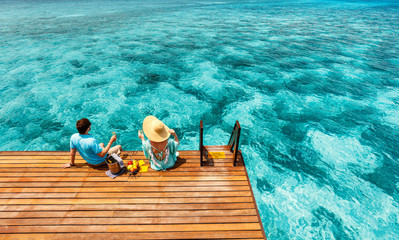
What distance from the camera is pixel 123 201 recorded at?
5012 millimetres

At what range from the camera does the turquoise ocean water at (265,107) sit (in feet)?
24.8

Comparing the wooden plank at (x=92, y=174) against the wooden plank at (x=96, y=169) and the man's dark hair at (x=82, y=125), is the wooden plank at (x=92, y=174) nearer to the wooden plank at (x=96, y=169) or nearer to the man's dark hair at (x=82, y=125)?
the wooden plank at (x=96, y=169)

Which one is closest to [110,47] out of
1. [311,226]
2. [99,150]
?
[99,150]

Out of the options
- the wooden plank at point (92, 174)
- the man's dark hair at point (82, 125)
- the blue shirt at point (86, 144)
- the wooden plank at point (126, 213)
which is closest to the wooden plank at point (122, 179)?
the wooden plank at point (92, 174)

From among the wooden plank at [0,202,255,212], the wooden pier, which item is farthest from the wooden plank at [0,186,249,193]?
the wooden plank at [0,202,255,212]

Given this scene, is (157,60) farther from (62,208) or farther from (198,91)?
(62,208)

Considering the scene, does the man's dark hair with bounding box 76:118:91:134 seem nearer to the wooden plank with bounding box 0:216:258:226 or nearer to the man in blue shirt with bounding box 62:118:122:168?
the man in blue shirt with bounding box 62:118:122:168

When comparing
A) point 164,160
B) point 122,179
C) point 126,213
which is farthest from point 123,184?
point 164,160

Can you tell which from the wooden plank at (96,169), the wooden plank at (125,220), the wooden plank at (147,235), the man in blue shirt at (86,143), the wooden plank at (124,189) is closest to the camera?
the wooden plank at (147,235)

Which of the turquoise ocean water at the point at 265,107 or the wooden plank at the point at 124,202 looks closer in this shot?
the wooden plank at the point at 124,202

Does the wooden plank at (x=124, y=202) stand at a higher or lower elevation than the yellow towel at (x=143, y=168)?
lower

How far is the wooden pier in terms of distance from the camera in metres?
4.39

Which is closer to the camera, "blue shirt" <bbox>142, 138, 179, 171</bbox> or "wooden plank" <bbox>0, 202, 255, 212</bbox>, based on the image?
"wooden plank" <bbox>0, 202, 255, 212</bbox>

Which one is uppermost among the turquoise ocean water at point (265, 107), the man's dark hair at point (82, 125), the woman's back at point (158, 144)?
the man's dark hair at point (82, 125)
